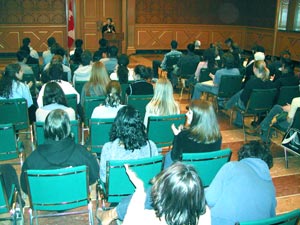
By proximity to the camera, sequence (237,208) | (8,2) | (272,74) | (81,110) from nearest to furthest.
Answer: (237,208) < (81,110) < (272,74) < (8,2)

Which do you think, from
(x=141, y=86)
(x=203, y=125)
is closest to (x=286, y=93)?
(x=141, y=86)

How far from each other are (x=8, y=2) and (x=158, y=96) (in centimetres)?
1057

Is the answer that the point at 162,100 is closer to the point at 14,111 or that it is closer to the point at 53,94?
the point at 53,94

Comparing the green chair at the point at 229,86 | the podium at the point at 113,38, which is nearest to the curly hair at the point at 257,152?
the green chair at the point at 229,86

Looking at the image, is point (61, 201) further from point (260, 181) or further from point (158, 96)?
point (158, 96)

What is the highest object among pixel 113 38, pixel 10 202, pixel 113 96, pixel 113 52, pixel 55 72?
pixel 113 38

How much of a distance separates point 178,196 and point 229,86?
514 cm

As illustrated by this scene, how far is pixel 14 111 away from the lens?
4.64 metres

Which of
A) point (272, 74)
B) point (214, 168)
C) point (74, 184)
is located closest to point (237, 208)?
point (214, 168)

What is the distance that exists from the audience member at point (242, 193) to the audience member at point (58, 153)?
1.10 meters

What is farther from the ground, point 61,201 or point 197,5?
point 197,5

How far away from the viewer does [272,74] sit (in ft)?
24.0

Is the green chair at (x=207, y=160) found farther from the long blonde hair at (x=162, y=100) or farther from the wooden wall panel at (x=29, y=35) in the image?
the wooden wall panel at (x=29, y=35)

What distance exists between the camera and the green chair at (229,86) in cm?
647
